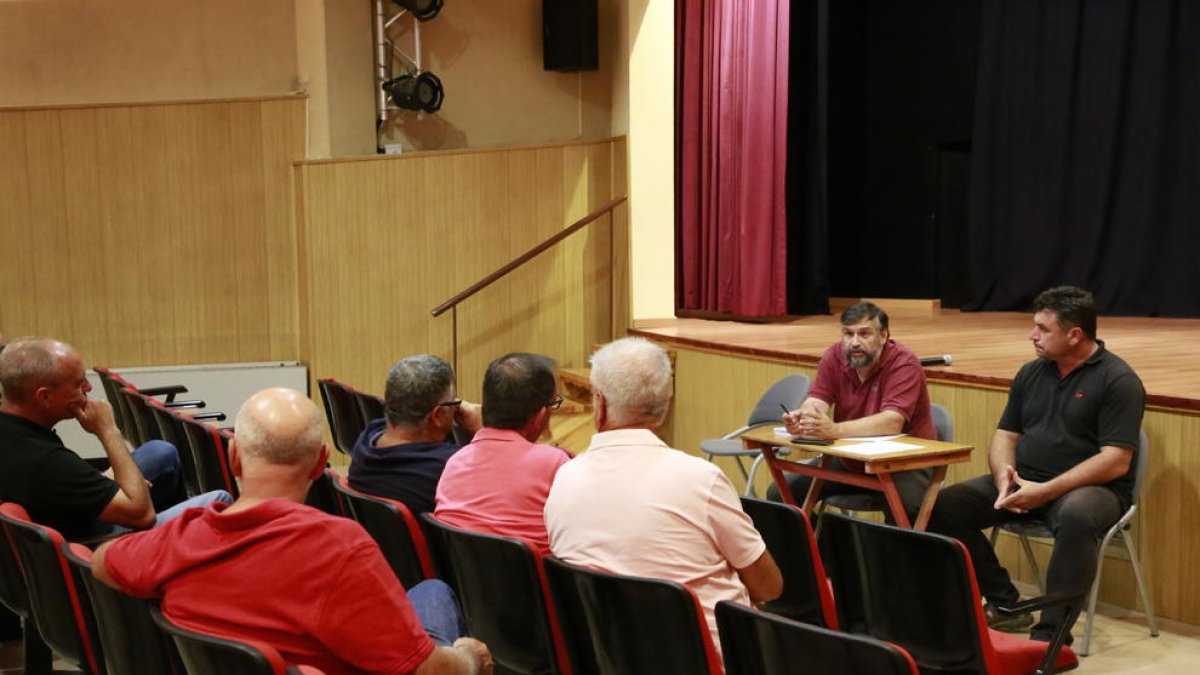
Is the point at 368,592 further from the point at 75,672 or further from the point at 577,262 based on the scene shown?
the point at 577,262

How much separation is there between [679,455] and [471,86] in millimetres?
6755

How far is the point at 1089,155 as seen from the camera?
955cm

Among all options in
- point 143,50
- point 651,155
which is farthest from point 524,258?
point 143,50

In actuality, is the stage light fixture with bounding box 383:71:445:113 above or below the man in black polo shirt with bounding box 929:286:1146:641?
above

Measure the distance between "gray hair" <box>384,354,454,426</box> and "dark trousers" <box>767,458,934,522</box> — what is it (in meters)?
1.65

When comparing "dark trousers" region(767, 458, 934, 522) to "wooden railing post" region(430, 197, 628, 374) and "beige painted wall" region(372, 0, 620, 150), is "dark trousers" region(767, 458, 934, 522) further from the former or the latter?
"beige painted wall" region(372, 0, 620, 150)

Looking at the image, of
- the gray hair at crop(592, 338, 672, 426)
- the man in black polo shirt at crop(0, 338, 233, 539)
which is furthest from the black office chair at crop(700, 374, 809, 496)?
the gray hair at crop(592, 338, 672, 426)

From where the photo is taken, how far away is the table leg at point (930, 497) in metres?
4.12

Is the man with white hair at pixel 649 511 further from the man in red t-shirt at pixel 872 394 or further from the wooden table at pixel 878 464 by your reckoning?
the man in red t-shirt at pixel 872 394

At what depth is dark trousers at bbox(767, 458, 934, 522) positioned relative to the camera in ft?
14.4

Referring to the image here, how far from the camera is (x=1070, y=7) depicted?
949 cm

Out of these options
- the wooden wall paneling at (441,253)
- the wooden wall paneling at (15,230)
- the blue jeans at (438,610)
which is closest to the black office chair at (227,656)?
the blue jeans at (438,610)

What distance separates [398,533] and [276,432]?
103 cm

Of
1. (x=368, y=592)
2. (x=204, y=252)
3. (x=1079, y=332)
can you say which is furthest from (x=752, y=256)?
(x=368, y=592)
